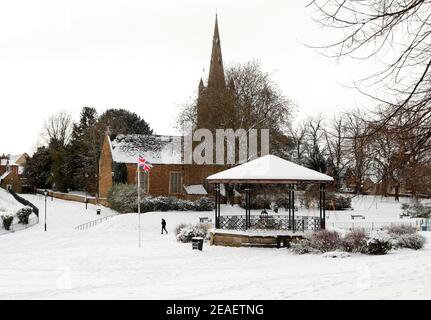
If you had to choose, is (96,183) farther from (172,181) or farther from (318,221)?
(318,221)

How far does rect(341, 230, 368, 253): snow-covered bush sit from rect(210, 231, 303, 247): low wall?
3.36m

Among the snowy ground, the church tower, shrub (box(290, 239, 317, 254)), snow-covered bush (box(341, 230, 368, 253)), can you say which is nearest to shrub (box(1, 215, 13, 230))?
the snowy ground

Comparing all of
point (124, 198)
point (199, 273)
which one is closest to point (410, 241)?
point (199, 273)

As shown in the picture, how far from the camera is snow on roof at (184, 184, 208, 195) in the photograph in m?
59.6

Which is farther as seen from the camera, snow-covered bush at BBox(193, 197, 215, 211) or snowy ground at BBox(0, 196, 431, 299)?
snow-covered bush at BBox(193, 197, 215, 211)

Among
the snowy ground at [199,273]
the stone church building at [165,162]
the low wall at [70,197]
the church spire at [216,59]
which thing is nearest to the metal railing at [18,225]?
the snowy ground at [199,273]

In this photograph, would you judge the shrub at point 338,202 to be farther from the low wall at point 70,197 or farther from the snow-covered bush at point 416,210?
the low wall at point 70,197

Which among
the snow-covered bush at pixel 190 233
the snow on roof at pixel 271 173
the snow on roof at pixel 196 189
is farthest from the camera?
the snow on roof at pixel 196 189

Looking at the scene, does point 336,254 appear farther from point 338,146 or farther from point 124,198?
point 124,198

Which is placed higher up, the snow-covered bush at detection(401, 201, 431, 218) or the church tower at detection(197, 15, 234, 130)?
the church tower at detection(197, 15, 234, 130)

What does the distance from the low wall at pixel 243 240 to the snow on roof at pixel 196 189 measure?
3099cm

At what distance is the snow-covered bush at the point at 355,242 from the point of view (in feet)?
76.6

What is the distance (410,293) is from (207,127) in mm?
42244

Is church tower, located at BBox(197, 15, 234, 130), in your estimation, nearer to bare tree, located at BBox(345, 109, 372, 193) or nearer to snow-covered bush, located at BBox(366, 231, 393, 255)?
snow-covered bush, located at BBox(366, 231, 393, 255)
